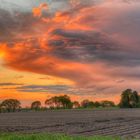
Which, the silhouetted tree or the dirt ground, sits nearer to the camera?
the dirt ground

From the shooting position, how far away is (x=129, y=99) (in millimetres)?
84125

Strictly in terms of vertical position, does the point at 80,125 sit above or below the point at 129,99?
below

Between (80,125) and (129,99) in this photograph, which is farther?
(129,99)

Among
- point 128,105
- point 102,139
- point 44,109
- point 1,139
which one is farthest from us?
point 128,105

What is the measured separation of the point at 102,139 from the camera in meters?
14.2

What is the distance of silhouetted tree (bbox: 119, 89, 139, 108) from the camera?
272 feet

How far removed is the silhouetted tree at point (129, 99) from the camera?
8294 cm

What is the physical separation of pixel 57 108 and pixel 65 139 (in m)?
67.1

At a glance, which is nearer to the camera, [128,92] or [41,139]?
[41,139]

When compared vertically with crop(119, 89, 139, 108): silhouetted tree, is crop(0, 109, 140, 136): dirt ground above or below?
below

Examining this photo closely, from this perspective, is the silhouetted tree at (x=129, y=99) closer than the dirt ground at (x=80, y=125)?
No

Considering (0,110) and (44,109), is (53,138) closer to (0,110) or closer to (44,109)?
(0,110)

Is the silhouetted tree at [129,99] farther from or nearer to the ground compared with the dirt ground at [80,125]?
farther from the ground

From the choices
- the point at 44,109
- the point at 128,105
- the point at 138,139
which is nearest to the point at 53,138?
the point at 138,139
